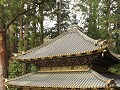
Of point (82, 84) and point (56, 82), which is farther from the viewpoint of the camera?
Result: point (56, 82)

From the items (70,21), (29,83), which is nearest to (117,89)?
(29,83)

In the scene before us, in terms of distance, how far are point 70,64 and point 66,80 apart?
1.25 meters

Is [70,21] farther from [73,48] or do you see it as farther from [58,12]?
[73,48]

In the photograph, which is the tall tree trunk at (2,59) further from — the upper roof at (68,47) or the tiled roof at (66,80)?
the upper roof at (68,47)

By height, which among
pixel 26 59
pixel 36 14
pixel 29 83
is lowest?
pixel 29 83

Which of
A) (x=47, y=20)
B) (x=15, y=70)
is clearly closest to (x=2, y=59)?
(x=15, y=70)

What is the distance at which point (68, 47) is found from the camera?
14.8 meters

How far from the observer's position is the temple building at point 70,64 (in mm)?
12688

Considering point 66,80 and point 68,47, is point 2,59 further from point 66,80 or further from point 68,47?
point 66,80

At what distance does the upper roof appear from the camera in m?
13.6

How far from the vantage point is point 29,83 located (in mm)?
14914

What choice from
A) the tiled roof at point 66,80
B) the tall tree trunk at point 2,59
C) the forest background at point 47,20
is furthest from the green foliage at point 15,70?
the tiled roof at point 66,80

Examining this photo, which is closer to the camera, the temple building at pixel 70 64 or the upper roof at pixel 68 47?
the temple building at pixel 70 64

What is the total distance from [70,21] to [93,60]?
84.7ft
